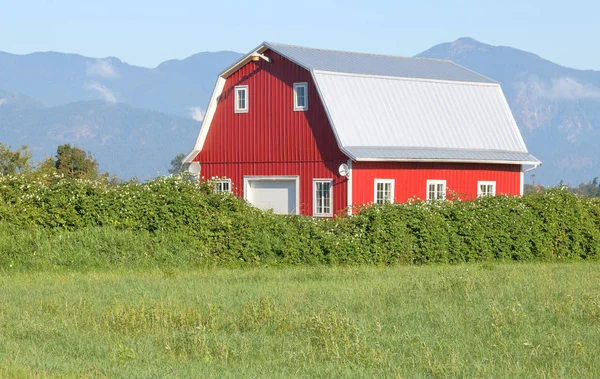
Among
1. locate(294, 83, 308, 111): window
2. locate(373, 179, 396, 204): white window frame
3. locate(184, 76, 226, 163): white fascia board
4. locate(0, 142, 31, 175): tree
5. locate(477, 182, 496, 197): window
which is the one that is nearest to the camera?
locate(373, 179, 396, 204): white window frame

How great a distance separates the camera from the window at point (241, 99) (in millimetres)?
39531

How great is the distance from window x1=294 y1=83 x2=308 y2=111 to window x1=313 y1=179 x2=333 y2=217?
277cm

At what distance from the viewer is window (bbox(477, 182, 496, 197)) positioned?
40.3 metres

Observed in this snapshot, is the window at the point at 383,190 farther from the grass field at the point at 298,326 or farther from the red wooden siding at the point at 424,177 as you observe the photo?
the grass field at the point at 298,326

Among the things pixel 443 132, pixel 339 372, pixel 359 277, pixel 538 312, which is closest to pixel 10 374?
pixel 339 372

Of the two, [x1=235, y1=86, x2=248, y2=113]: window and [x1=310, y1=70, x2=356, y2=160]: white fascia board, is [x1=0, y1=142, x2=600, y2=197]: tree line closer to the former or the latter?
[x1=235, y1=86, x2=248, y2=113]: window

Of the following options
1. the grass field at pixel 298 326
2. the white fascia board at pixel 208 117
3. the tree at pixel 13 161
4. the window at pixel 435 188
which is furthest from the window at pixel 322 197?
the grass field at pixel 298 326

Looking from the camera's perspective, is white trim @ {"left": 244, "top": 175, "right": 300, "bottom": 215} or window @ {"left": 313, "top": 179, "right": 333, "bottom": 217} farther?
white trim @ {"left": 244, "top": 175, "right": 300, "bottom": 215}

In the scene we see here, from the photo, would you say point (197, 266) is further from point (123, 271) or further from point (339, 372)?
point (339, 372)

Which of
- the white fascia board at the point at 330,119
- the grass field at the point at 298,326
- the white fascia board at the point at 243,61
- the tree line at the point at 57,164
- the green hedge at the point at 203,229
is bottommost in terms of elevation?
the grass field at the point at 298,326

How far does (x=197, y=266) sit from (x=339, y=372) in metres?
12.4

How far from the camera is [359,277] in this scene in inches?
828

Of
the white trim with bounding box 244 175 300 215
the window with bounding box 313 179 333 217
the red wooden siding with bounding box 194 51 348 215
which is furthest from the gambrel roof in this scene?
the white trim with bounding box 244 175 300 215

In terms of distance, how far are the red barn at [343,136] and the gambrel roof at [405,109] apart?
0.16 ft
